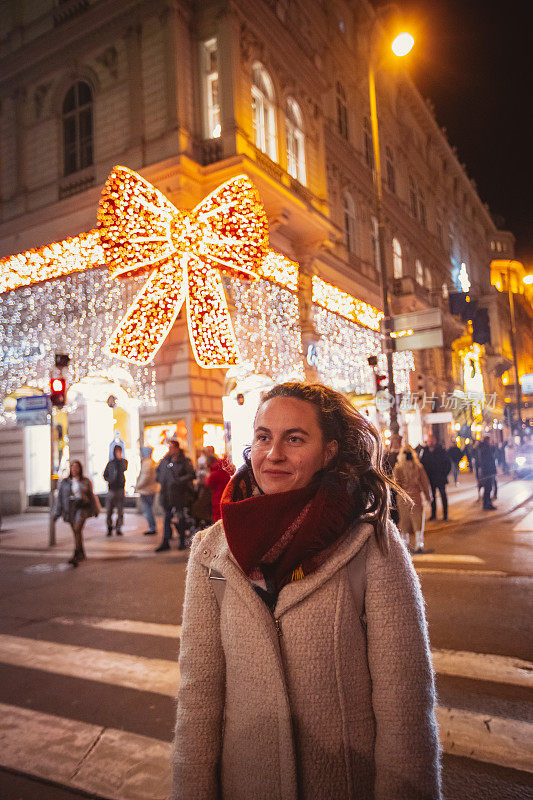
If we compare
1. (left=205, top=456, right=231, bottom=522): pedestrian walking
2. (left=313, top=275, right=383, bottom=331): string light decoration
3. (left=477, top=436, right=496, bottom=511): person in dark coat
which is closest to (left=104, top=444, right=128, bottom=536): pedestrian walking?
(left=205, top=456, right=231, bottom=522): pedestrian walking

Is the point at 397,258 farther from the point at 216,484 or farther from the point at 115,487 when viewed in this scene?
the point at 216,484

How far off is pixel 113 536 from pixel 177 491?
282 cm

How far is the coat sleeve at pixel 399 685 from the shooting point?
132 cm

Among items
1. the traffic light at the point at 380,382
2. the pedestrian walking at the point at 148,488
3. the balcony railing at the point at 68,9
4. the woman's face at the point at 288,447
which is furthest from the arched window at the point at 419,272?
the woman's face at the point at 288,447

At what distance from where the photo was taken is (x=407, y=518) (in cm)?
805

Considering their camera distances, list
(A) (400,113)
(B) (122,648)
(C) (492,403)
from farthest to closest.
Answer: (C) (492,403) < (A) (400,113) < (B) (122,648)

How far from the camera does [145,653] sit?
4543 mm

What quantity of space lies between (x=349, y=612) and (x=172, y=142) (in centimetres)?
1472

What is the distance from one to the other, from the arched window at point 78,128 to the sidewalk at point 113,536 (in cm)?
1071

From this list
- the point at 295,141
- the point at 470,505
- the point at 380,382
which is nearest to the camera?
the point at 380,382

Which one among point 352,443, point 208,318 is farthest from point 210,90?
point 352,443

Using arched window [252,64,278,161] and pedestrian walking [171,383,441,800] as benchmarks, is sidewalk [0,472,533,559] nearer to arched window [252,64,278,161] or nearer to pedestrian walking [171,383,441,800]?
pedestrian walking [171,383,441,800]

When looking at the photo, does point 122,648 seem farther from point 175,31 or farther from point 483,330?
point 483,330

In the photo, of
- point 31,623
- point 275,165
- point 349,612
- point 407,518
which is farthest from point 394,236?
point 349,612
